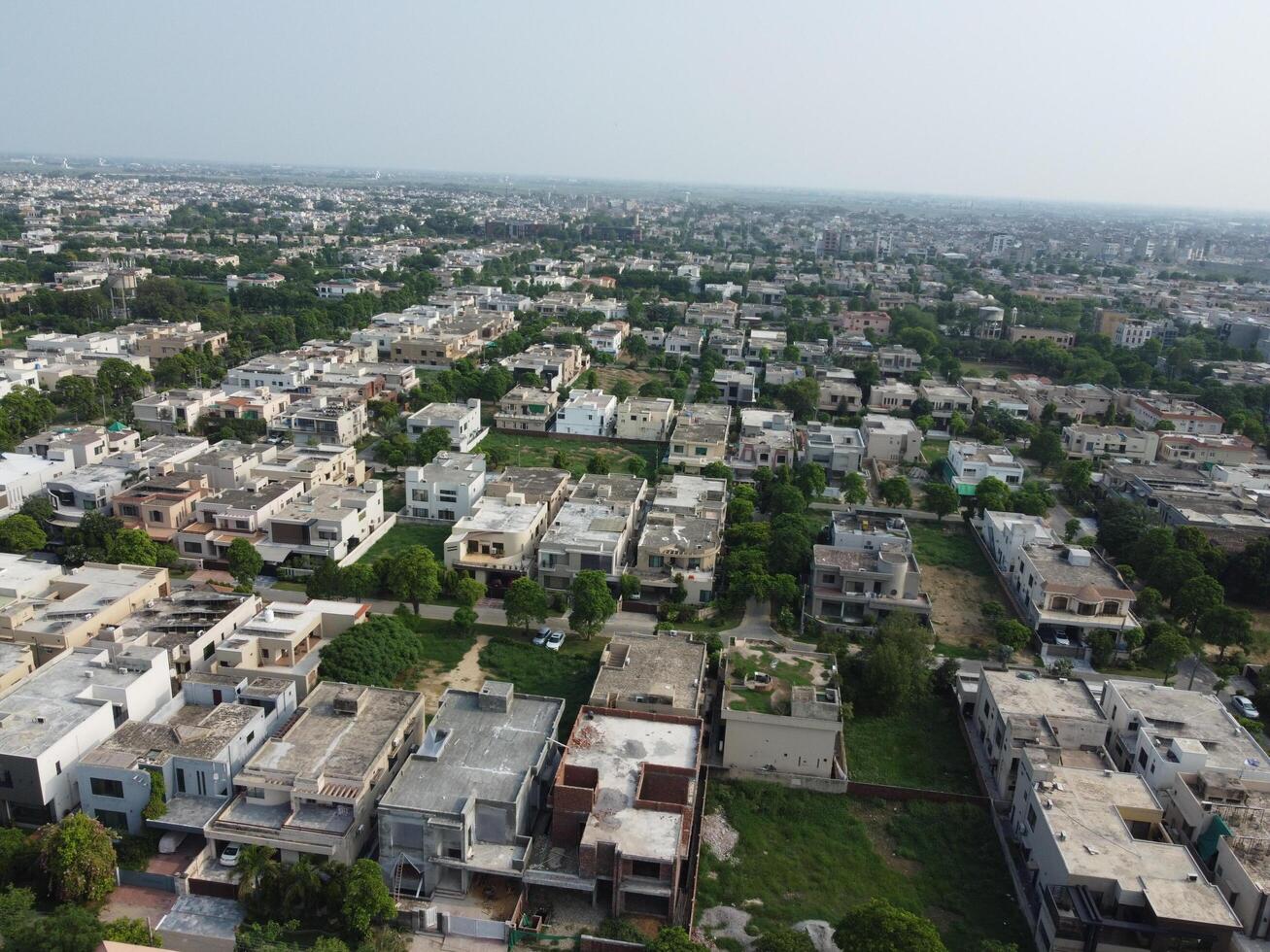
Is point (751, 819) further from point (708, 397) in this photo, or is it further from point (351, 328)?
point (351, 328)

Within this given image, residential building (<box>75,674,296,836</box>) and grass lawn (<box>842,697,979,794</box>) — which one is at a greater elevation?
residential building (<box>75,674,296,836</box>)

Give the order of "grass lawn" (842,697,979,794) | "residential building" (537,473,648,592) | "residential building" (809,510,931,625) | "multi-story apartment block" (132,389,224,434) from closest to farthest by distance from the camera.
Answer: "grass lawn" (842,697,979,794)
"residential building" (809,510,931,625)
"residential building" (537,473,648,592)
"multi-story apartment block" (132,389,224,434)

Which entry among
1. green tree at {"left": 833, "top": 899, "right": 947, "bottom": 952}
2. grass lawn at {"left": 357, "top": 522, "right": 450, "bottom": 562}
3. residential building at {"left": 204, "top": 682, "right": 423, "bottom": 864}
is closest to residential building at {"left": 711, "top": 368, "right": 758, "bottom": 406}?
grass lawn at {"left": 357, "top": 522, "right": 450, "bottom": 562}

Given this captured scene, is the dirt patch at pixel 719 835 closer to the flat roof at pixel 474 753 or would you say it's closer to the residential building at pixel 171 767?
the flat roof at pixel 474 753

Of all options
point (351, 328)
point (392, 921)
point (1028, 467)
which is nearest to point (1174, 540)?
point (1028, 467)

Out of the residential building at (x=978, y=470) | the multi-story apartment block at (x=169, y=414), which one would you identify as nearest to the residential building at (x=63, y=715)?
the multi-story apartment block at (x=169, y=414)

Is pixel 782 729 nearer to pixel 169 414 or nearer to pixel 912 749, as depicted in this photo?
pixel 912 749

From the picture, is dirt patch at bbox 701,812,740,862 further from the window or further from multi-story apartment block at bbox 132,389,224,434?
multi-story apartment block at bbox 132,389,224,434
